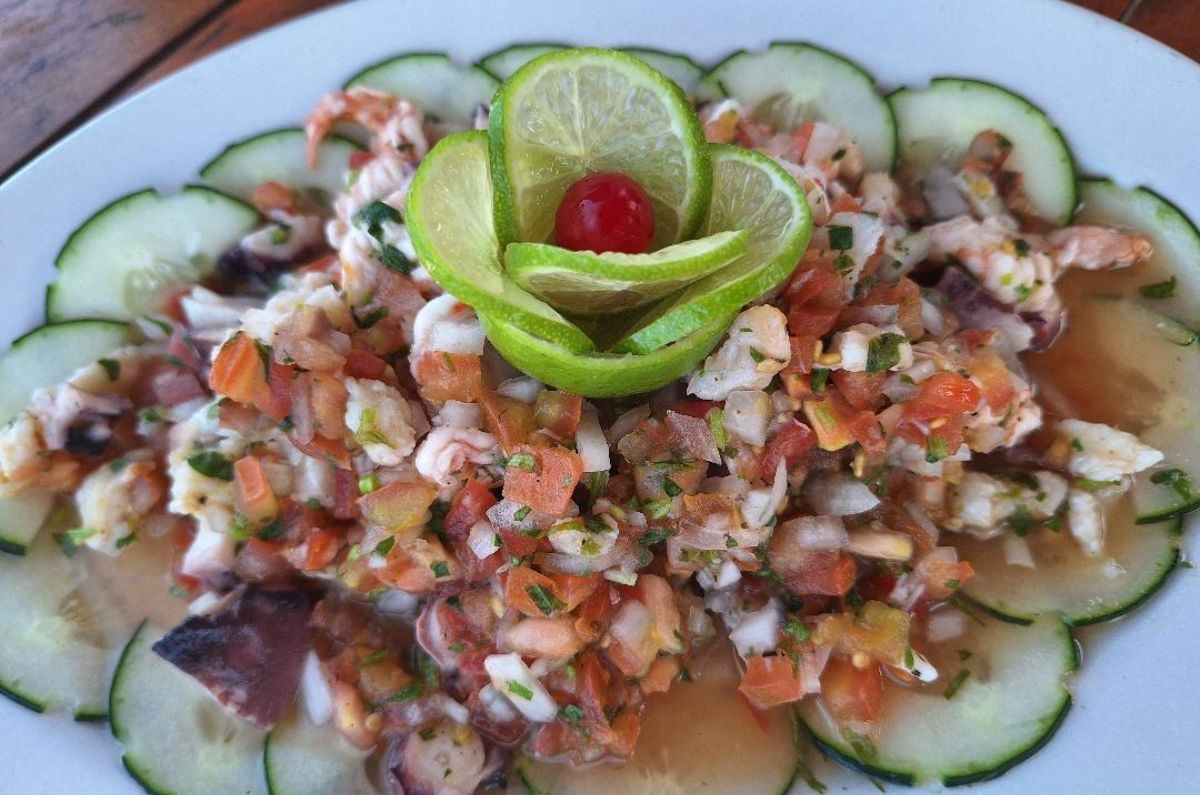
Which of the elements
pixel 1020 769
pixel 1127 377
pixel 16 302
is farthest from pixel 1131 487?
pixel 16 302

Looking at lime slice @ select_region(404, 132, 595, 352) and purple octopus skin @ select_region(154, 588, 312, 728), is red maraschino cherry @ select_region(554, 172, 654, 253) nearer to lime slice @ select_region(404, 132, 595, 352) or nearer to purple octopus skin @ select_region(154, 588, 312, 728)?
lime slice @ select_region(404, 132, 595, 352)

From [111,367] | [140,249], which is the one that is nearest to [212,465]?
[111,367]

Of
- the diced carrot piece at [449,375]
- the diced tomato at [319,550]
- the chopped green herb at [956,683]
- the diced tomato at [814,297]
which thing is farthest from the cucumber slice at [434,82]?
the chopped green herb at [956,683]

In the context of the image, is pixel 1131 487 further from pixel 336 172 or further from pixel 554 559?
pixel 336 172

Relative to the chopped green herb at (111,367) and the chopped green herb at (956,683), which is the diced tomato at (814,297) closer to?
the chopped green herb at (956,683)

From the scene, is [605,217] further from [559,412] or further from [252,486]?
[252,486]

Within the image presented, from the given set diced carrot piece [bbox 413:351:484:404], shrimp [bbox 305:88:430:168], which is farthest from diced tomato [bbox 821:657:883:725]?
shrimp [bbox 305:88:430:168]

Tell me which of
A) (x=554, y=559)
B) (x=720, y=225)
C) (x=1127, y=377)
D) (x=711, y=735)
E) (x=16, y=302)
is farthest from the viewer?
(x=16, y=302)
